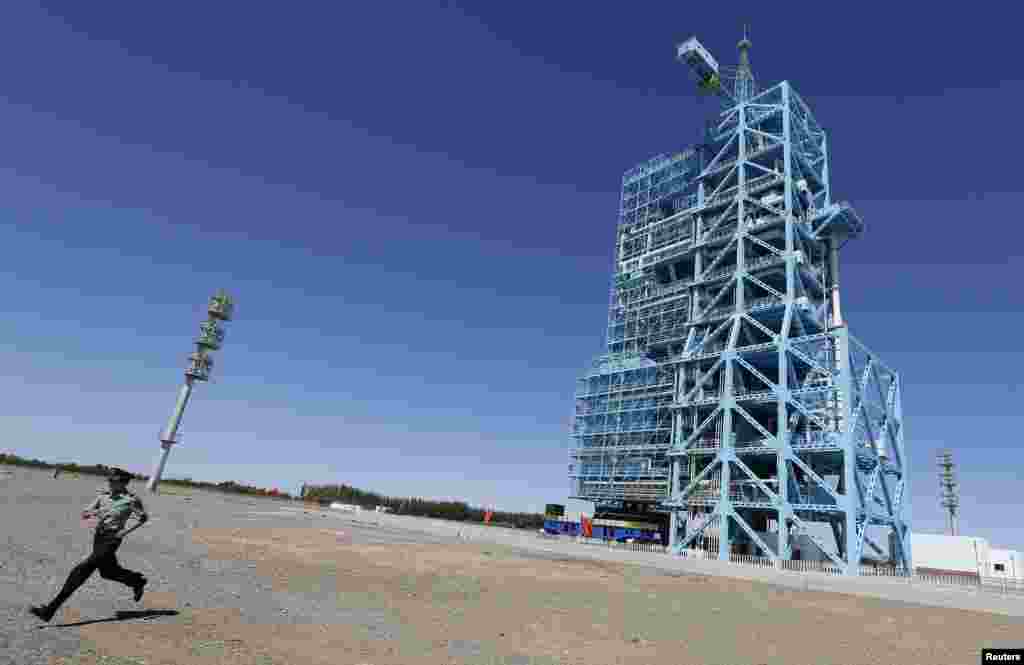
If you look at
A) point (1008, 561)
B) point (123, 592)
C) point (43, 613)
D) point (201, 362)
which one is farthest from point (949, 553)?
point (201, 362)

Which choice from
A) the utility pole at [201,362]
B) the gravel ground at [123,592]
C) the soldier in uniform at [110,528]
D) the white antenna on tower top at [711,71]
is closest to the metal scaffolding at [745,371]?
the white antenna on tower top at [711,71]

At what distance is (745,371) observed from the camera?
57.5 metres

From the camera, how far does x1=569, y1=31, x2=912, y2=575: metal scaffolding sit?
47469 mm

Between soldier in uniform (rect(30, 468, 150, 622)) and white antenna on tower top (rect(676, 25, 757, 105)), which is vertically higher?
white antenna on tower top (rect(676, 25, 757, 105))

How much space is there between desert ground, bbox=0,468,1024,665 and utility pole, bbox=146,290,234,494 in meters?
63.5

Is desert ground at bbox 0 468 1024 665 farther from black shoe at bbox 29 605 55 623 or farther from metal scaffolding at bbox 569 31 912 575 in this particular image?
metal scaffolding at bbox 569 31 912 575

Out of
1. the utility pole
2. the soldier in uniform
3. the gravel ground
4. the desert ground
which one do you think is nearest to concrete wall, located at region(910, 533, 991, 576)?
the desert ground

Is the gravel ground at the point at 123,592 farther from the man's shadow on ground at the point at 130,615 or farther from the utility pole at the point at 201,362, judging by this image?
the utility pole at the point at 201,362

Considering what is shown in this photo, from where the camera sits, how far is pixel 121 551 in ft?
55.4

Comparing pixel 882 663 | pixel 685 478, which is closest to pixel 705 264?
pixel 685 478

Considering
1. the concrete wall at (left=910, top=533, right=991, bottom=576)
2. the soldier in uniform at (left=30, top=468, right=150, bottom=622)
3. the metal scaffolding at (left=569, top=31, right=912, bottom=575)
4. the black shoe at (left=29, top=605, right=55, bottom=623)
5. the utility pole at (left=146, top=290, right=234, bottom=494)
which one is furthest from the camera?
the utility pole at (left=146, top=290, right=234, bottom=494)

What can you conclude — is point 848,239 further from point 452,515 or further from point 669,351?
point 452,515

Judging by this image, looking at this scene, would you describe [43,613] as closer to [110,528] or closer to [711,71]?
[110,528]

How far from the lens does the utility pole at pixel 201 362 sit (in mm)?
79688
